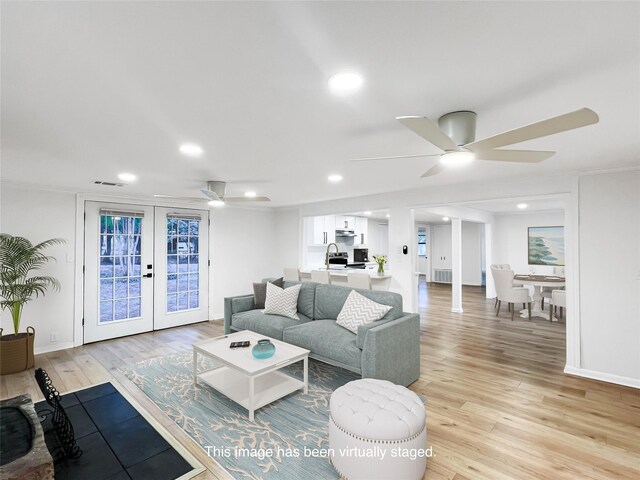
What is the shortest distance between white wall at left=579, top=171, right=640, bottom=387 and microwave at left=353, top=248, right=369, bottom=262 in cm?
567

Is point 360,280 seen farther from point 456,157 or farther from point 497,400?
point 456,157

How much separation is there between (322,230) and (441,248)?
586 cm

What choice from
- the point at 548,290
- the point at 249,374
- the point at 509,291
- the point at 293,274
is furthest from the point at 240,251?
the point at 548,290

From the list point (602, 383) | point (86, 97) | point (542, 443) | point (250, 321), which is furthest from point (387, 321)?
point (86, 97)

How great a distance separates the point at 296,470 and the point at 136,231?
15.5 feet

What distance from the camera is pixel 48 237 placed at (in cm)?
448

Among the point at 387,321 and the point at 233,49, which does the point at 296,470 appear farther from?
the point at 233,49

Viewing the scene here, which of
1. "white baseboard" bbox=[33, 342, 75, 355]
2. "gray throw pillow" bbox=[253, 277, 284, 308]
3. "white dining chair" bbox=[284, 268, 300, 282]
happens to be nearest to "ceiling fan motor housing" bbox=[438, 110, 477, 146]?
"gray throw pillow" bbox=[253, 277, 284, 308]

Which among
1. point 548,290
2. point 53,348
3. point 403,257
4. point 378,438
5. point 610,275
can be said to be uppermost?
point 403,257

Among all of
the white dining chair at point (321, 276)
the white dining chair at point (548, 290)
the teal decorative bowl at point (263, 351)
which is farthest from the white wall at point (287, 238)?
the white dining chair at point (548, 290)

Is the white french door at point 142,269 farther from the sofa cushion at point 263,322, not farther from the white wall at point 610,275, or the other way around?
the white wall at point 610,275

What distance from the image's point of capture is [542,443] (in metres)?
2.35

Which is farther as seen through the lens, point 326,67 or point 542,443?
point 542,443

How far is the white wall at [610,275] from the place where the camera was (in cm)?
332
